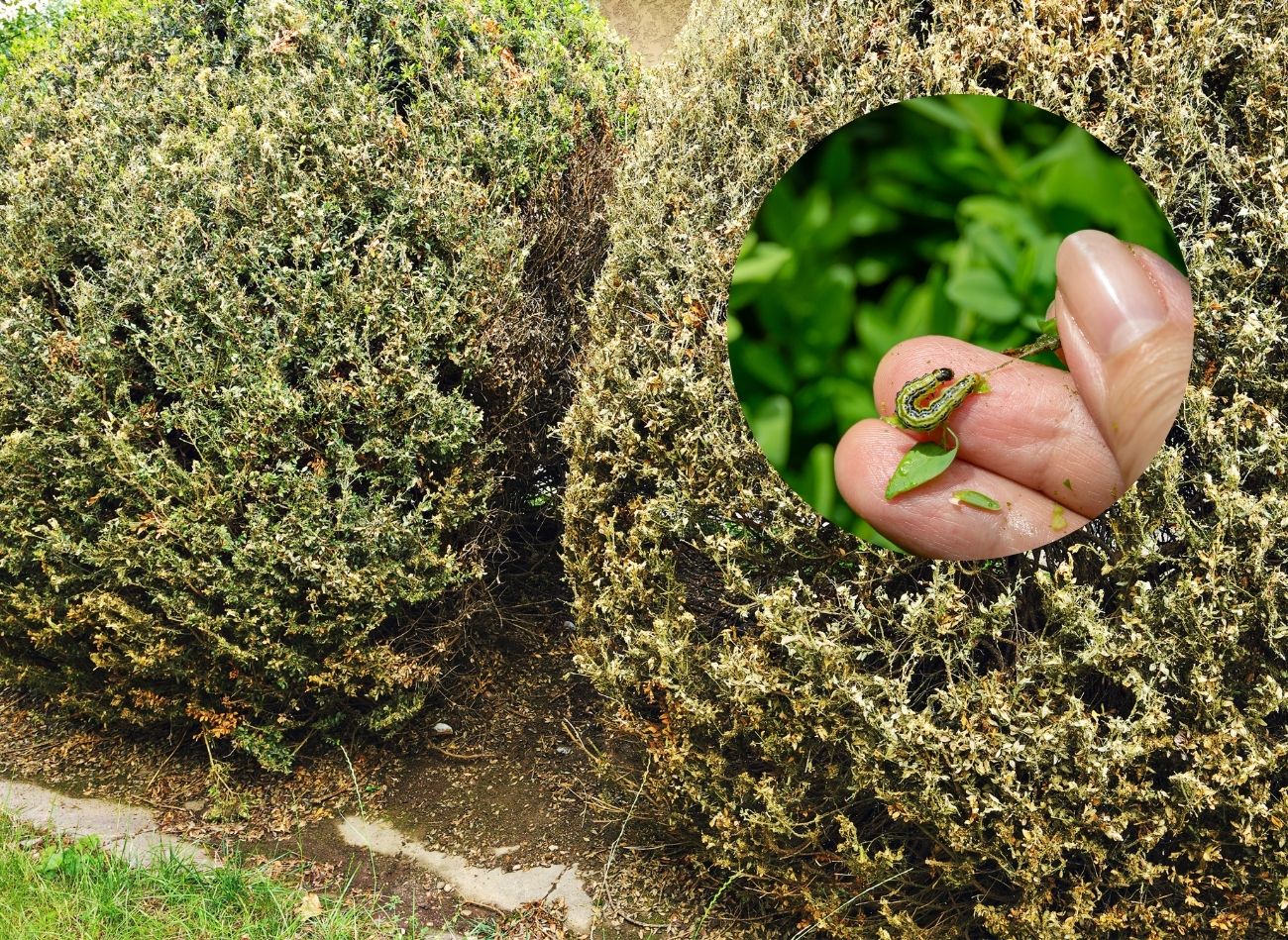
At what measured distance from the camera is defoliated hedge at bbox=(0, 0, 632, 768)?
3.49m

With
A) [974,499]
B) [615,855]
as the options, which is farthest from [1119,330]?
[615,855]

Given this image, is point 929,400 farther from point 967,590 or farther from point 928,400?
point 967,590

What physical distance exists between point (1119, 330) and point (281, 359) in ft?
8.95

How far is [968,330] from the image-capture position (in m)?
1.55

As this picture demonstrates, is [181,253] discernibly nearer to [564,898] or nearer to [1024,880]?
[564,898]

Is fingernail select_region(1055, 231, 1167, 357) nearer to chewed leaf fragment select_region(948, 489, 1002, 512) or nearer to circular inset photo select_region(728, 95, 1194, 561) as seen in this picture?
circular inset photo select_region(728, 95, 1194, 561)

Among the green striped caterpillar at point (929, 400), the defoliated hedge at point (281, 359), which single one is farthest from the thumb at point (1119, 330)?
the defoliated hedge at point (281, 359)

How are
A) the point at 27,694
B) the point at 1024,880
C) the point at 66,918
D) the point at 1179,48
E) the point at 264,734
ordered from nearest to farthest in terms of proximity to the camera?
1. the point at 1179,48
2. the point at 1024,880
3. the point at 66,918
4. the point at 264,734
5. the point at 27,694

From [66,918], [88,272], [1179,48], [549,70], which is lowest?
[66,918]

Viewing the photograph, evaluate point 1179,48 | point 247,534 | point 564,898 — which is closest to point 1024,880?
point 564,898

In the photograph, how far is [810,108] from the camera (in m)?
2.69

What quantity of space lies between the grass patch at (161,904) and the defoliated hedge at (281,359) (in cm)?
55

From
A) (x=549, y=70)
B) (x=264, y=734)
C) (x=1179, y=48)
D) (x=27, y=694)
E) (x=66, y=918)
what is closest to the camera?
(x=1179, y=48)

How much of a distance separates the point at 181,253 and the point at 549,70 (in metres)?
1.67
